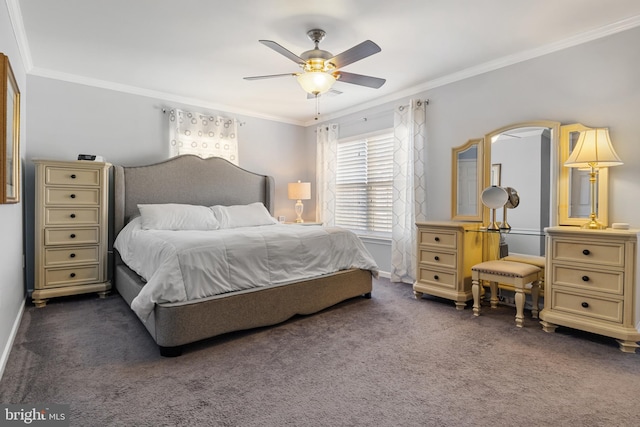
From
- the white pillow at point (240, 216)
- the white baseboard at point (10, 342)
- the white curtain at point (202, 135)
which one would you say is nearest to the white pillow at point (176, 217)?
the white pillow at point (240, 216)

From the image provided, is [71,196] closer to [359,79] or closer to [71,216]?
[71,216]

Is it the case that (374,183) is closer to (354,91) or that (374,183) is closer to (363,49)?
(354,91)

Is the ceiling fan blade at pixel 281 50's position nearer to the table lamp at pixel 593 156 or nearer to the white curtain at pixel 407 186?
the white curtain at pixel 407 186

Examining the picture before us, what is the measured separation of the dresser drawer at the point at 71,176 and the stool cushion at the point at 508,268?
154 inches

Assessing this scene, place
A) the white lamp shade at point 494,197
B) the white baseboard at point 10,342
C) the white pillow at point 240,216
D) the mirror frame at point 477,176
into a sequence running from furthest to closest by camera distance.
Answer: the white pillow at point 240,216 < the mirror frame at point 477,176 < the white lamp shade at point 494,197 < the white baseboard at point 10,342

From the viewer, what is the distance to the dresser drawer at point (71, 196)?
133 inches

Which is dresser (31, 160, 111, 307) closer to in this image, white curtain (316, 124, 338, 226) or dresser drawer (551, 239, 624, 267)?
white curtain (316, 124, 338, 226)

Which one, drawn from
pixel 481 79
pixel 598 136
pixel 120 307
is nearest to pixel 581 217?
pixel 598 136

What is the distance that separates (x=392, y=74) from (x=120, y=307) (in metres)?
3.70

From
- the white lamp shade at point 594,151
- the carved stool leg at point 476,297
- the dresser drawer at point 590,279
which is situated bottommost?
the carved stool leg at point 476,297

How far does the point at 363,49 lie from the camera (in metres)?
2.42

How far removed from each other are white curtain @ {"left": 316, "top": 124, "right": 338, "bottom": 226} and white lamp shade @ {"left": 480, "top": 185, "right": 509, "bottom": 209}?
239 centimetres

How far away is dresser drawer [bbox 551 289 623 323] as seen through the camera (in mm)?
2424

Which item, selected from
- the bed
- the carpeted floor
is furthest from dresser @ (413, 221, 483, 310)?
the bed
